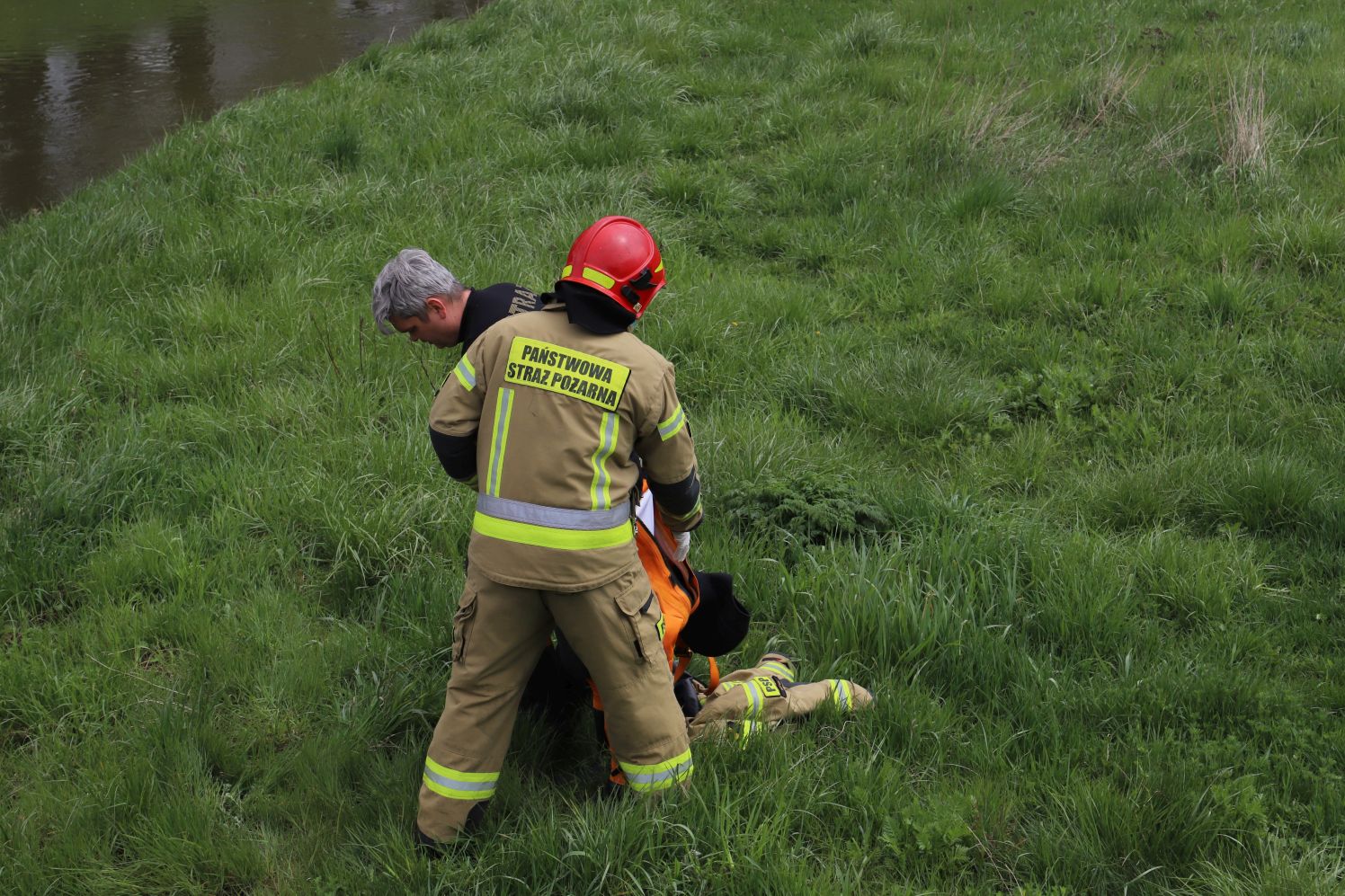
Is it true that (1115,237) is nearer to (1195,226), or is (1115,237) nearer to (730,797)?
(1195,226)

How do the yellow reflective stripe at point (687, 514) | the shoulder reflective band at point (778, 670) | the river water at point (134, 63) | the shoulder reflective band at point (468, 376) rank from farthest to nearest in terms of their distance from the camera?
the river water at point (134, 63) → the shoulder reflective band at point (778, 670) → the yellow reflective stripe at point (687, 514) → the shoulder reflective band at point (468, 376)

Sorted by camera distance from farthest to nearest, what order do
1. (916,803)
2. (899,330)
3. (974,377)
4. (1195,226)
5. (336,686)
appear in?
(1195,226) → (899,330) → (974,377) → (336,686) → (916,803)

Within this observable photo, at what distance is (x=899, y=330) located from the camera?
18.9 ft

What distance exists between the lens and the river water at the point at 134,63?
10.2 meters

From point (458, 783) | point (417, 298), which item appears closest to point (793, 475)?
point (417, 298)

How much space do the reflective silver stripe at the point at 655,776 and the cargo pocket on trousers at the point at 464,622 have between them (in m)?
0.51

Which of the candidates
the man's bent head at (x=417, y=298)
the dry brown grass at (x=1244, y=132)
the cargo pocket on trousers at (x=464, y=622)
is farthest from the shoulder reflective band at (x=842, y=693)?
the dry brown grass at (x=1244, y=132)

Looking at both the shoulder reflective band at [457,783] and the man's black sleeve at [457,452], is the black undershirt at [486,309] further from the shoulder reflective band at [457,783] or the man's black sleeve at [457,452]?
the shoulder reflective band at [457,783]

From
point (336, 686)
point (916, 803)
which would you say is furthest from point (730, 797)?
point (336, 686)

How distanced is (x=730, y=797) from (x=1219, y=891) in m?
1.18

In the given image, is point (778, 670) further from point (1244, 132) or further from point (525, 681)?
point (1244, 132)

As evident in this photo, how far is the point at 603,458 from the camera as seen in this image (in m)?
2.84

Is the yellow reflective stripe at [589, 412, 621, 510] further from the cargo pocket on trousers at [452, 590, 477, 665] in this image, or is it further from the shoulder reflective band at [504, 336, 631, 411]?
the cargo pocket on trousers at [452, 590, 477, 665]

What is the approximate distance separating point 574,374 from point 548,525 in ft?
1.21
